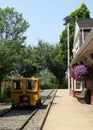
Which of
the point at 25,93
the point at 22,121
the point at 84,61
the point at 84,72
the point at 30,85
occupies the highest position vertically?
the point at 84,61

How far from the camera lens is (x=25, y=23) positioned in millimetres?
50969

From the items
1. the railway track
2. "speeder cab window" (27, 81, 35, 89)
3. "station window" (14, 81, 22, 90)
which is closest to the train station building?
"speeder cab window" (27, 81, 35, 89)

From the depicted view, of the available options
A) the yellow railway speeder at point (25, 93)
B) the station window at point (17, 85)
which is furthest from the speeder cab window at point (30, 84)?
the station window at point (17, 85)

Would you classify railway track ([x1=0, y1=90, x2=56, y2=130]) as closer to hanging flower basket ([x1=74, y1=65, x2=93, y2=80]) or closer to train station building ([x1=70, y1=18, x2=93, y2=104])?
train station building ([x1=70, y1=18, x2=93, y2=104])

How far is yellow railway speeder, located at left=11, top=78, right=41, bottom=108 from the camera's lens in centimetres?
2755

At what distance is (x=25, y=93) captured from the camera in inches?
1086

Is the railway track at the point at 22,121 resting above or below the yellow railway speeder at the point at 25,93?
below

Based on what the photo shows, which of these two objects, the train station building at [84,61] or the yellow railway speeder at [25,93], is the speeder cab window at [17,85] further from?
the train station building at [84,61]

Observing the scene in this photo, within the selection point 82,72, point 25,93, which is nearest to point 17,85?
point 25,93

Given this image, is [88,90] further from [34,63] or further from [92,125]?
[34,63]

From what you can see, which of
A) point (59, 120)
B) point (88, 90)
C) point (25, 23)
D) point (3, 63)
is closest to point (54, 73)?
point (25, 23)

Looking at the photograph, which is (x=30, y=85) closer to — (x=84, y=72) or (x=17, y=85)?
(x=17, y=85)

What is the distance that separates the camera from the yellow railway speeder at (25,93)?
27.5 m

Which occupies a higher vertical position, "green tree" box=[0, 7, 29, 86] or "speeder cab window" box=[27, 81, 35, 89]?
"green tree" box=[0, 7, 29, 86]
